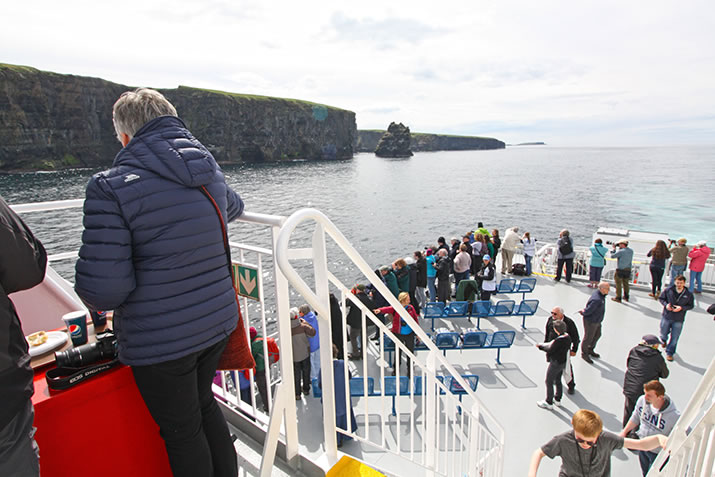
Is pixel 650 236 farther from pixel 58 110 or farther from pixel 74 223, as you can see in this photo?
A: pixel 58 110

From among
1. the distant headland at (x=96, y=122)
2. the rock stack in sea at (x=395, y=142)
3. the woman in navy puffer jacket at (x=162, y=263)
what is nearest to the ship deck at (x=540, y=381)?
the woman in navy puffer jacket at (x=162, y=263)

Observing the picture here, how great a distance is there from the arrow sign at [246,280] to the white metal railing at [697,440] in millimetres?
2218

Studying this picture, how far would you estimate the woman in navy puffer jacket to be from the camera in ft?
4.76

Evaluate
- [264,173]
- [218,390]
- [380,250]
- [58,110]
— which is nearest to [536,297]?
[218,390]

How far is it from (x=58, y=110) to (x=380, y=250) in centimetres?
7915

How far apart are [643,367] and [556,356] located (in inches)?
49.3

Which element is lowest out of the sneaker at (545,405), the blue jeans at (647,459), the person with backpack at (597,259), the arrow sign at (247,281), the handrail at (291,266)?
the sneaker at (545,405)

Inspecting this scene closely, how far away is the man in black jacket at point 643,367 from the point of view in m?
5.34

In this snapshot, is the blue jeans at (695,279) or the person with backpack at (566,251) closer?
the blue jeans at (695,279)

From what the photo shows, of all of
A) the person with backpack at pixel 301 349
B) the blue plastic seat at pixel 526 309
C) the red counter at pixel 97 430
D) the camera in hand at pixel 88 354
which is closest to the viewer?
the red counter at pixel 97 430

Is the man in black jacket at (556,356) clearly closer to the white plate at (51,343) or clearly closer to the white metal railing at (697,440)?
the white metal railing at (697,440)

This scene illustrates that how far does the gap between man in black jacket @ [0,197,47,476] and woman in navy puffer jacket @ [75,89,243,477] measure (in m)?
0.16

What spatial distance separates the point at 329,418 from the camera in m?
2.29

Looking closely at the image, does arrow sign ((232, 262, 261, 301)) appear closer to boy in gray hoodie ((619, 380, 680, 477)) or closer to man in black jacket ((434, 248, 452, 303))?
boy in gray hoodie ((619, 380, 680, 477))
